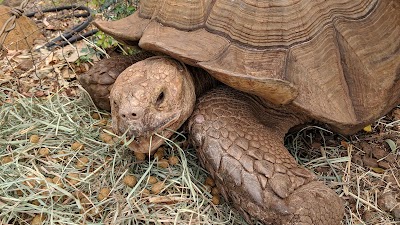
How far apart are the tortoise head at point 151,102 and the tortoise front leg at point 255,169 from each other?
13 centimetres

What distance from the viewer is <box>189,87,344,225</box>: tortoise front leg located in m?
1.75

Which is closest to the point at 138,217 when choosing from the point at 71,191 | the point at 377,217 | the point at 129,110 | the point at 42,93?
the point at 71,191

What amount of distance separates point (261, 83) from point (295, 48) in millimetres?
305

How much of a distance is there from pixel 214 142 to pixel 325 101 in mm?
582

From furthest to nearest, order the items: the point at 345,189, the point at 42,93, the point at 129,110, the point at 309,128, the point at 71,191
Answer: the point at 42,93, the point at 309,128, the point at 345,189, the point at 71,191, the point at 129,110

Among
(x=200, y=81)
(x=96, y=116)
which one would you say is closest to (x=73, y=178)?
(x=96, y=116)

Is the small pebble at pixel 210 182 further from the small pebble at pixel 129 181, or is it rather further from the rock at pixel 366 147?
the rock at pixel 366 147

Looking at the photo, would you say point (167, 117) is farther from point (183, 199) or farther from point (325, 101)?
point (325, 101)

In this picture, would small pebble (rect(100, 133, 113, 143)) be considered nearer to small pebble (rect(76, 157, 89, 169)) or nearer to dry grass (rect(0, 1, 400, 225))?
dry grass (rect(0, 1, 400, 225))

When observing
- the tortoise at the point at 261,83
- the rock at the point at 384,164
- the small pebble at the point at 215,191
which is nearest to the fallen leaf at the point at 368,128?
the rock at the point at 384,164

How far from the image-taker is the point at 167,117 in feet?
6.21

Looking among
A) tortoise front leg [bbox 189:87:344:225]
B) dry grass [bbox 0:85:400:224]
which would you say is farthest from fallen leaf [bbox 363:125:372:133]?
tortoise front leg [bbox 189:87:344:225]

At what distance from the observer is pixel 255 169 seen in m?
1.82

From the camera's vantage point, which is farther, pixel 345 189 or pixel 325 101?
pixel 345 189
